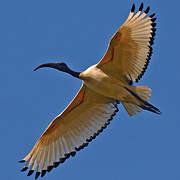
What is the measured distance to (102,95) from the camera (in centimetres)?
1205

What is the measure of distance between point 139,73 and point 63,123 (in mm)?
2201

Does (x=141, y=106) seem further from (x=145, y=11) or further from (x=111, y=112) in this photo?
(x=145, y=11)

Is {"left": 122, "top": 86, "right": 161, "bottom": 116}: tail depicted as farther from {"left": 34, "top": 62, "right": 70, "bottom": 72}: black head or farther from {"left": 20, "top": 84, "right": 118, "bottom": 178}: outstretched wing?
{"left": 34, "top": 62, "right": 70, "bottom": 72}: black head

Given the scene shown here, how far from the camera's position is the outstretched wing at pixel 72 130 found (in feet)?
39.5

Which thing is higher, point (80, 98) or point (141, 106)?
point (80, 98)

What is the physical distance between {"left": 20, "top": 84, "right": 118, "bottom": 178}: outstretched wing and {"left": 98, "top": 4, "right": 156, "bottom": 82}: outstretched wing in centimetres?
92

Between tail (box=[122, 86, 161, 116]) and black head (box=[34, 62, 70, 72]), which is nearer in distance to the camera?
tail (box=[122, 86, 161, 116])

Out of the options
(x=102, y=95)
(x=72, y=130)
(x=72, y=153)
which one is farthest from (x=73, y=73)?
(x=72, y=153)

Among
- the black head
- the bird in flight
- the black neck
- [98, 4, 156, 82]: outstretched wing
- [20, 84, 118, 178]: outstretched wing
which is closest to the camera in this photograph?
[98, 4, 156, 82]: outstretched wing

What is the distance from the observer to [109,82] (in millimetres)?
11344

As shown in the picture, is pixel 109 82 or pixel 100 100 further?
pixel 100 100

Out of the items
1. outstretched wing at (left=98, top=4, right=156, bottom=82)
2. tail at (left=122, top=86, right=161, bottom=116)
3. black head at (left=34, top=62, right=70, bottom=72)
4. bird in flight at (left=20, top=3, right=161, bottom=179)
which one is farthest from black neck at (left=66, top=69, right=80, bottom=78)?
tail at (left=122, top=86, right=161, bottom=116)

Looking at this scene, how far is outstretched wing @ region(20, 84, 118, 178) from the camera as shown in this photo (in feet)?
39.5

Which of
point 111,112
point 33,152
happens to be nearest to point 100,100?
point 111,112
